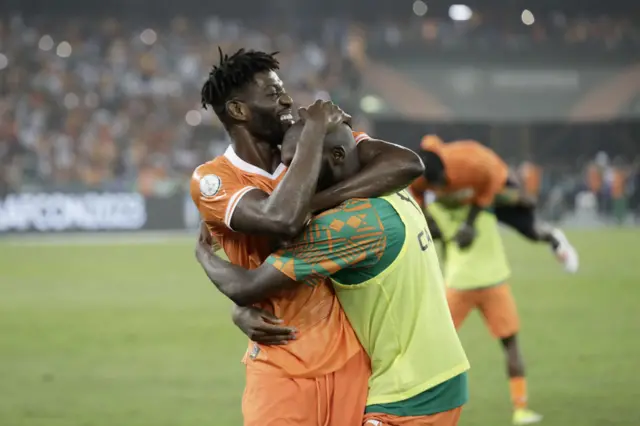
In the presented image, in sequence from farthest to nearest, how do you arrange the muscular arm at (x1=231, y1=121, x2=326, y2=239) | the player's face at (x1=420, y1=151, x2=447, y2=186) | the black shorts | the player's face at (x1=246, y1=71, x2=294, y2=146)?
the black shorts, the player's face at (x1=420, y1=151, x2=447, y2=186), the player's face at (x1=246, y1=71, x2=294, y2=146), the muscular arm at (x1=231, y1=121, x2=326, y2=239)

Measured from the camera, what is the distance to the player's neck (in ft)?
12.8

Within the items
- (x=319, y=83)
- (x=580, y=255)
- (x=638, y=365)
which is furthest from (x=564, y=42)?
(x=638, y=365)

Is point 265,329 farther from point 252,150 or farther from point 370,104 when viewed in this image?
point 370,104

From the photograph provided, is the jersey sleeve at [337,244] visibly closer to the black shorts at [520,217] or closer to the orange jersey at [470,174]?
the orange jersey at [470,174]

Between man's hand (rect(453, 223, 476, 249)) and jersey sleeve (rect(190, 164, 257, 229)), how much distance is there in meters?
4.31

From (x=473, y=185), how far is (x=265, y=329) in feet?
13.9

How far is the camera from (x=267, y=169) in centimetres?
393

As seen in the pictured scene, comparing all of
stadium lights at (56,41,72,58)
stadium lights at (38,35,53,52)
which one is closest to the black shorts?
stadium lights at (56,41,72,58)

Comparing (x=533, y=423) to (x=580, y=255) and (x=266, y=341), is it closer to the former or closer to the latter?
(x=266, y=341)

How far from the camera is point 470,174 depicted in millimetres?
7559

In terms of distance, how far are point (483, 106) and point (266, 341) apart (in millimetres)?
34863

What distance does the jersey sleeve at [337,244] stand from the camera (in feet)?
11.4

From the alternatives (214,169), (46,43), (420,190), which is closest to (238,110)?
(214,169)

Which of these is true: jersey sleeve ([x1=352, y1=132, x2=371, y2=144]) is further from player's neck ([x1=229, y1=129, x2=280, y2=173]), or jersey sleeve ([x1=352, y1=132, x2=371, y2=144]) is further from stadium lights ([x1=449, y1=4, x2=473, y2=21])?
stadium lights ([x1=449, y1=4, x2=473, y2=21])
